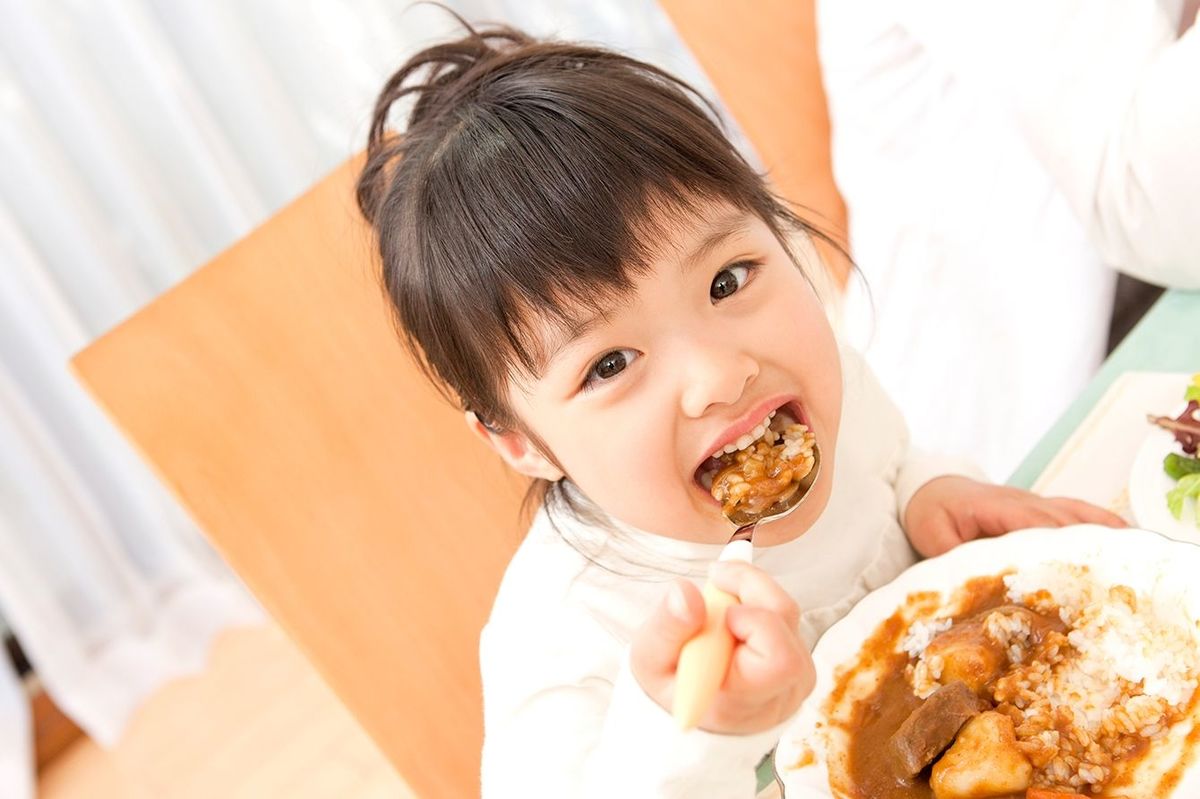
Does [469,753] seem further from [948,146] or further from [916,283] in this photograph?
[948,146]

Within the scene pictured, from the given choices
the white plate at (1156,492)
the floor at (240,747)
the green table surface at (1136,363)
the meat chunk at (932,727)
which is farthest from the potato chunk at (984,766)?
the floor at (240,747)

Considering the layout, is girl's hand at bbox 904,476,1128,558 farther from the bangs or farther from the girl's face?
the bangs

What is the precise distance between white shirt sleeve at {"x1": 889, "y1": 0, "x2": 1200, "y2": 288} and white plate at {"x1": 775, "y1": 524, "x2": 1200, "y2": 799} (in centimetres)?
39

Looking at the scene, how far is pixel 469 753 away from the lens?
3.49 ft

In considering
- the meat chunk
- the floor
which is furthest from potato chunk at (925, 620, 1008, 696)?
the floor

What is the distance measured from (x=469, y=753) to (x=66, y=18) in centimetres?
146

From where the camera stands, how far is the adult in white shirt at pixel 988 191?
1190mm

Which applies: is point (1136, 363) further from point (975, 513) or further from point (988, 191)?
point (988, 191)

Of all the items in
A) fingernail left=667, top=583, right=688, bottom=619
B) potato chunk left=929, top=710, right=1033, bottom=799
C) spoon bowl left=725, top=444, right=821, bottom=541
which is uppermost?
fingernail left=667, top=583, right=688, bottom=619

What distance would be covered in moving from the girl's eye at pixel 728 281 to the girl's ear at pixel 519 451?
0.62 ft

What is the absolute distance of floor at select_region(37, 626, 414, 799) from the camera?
210 centimetres

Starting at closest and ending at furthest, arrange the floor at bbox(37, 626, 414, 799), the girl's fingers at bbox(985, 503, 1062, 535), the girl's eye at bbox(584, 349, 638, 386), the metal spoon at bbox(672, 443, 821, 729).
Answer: the metal spoon at bbox(672, 443, 821, 729) → the girl's eye at bbox(584, 349, 638, 386) → the girl's fingers at bbox(985, 503, 1062, 535) → the floor at bbox(37, 626, 414, 799)

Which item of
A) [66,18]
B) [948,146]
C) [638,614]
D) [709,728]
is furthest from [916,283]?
[66,18]

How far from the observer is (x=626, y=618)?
931 mm
